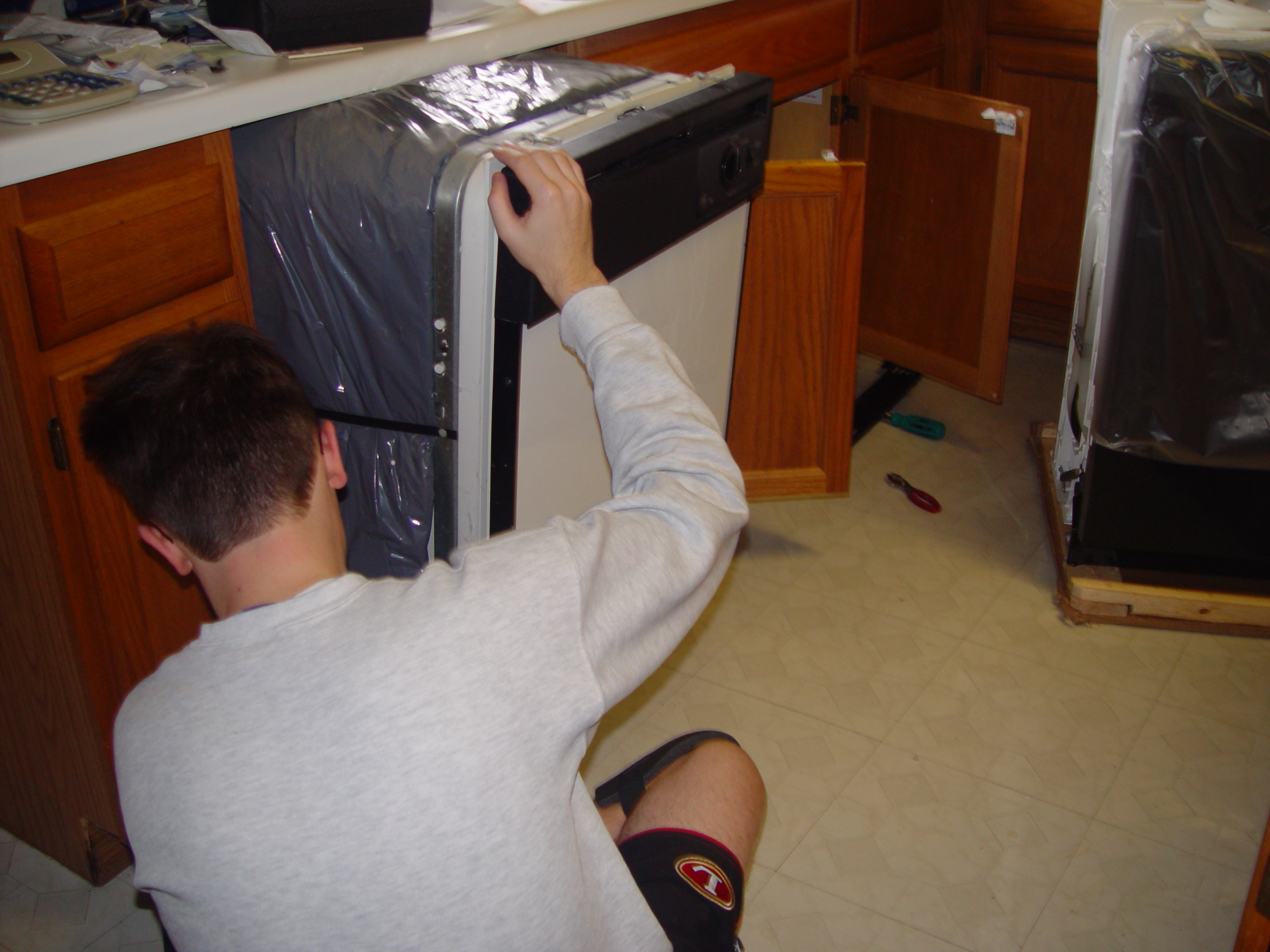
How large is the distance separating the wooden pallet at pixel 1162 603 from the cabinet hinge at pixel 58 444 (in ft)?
4.64

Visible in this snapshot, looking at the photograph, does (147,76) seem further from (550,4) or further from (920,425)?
(920,425)

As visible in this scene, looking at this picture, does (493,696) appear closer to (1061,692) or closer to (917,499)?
(1061,692)

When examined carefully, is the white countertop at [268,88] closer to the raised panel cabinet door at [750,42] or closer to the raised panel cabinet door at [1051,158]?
the raised panel cabinet door at [750,42]

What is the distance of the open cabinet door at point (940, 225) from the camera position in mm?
1938

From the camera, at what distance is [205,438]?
0.70 metres

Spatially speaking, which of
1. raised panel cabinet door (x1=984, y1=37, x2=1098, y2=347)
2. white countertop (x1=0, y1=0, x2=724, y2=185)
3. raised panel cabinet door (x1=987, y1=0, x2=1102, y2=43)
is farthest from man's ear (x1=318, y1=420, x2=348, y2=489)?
raised panel cabinet door (x1=987, y1=0, x2=1102, y2=43)

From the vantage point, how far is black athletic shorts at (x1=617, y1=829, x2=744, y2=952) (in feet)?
2.80

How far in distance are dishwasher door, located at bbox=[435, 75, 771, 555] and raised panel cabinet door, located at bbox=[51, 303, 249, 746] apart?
290mm

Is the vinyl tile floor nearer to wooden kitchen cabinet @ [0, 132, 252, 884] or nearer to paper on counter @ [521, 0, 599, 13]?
wooden kitchen cabinet @ [0, 132, 252, 884]

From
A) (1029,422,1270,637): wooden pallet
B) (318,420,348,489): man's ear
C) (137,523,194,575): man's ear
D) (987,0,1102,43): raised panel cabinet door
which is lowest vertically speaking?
(1029,422,1270,637): wooden pallet

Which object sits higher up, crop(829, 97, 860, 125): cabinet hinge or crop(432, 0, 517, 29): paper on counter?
crop(432, 0, 517, 29): paper on counter

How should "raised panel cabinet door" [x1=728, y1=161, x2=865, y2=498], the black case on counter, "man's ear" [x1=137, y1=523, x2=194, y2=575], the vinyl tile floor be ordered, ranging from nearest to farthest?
"man's ear" [x1=137, y1=523, x2=194, y2=575]
the black case on counter
the vinyl tile floor
"raised panel cabinet door" [x1=728, y1=161, x2=865, y2=498]

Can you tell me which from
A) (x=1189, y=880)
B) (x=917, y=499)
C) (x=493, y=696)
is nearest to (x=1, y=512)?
(x=493, y=696)

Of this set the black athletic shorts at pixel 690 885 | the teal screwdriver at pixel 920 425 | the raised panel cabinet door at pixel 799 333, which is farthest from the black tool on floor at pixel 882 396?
the black athletic shorts at pixel 690 885
